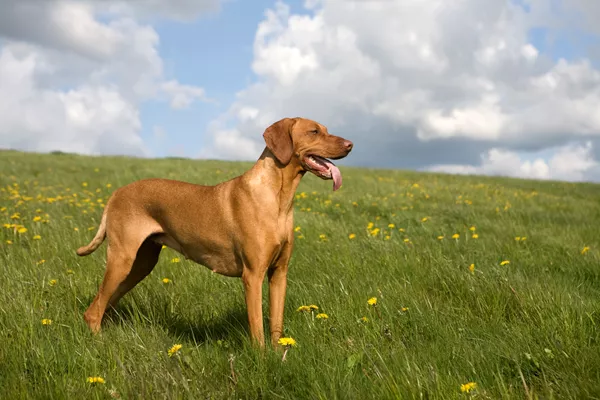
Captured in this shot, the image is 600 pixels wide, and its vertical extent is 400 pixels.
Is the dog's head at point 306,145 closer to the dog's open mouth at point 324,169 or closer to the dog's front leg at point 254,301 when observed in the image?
the dog's open mouth at point 324,169

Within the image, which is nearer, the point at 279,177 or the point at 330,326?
the point at 330,326

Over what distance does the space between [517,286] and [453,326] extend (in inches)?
37.6

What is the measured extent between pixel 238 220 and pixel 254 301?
608mm

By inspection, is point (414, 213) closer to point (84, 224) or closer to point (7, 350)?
point (84, 224)

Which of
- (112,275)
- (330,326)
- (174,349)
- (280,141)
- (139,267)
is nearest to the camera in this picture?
(174,349)

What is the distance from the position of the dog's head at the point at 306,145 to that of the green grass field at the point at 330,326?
1044mm

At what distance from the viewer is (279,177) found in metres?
3.70

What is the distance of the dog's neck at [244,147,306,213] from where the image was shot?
12.1ft

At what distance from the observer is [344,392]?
2.46 meters

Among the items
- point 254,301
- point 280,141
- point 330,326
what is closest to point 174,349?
point 254,301

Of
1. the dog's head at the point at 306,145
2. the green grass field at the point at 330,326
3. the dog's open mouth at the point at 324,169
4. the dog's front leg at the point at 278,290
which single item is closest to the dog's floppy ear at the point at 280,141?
the dog's head at the point at 306,145

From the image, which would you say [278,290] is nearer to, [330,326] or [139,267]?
[330,326]

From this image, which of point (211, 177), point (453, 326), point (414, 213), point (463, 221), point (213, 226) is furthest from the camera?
point (211, 177)

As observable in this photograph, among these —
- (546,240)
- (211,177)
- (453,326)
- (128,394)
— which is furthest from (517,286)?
(211,177)
